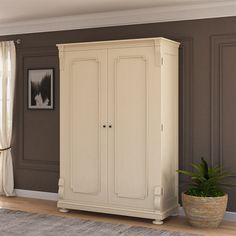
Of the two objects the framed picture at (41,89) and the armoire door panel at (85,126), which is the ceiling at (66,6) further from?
the framed picture at (41,89)

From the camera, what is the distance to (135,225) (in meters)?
5.16

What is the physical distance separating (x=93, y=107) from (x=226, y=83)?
1508mm

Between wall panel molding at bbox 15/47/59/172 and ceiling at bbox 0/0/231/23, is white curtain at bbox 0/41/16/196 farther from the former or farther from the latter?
ceiling at bbox 0/0/231/23

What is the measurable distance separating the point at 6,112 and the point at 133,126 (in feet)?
7.26

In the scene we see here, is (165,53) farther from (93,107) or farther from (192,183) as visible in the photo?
(192,183)

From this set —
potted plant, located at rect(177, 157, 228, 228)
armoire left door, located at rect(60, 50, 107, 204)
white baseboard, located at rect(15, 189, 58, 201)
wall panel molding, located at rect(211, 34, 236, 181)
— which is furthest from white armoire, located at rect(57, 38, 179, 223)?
white baseboard, located at rect(15, 189, 58, 201)

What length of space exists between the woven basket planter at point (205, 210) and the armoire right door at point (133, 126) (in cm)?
42

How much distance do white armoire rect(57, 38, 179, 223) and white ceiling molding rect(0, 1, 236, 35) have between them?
42cm

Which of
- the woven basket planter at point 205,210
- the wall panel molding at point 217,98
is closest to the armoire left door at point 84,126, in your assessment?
the woven basket planter at point 205,210

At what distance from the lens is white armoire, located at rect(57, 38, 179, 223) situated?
519 centimetres

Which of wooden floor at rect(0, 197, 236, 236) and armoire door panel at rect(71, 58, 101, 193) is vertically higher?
armoire door panel at rect(71, 58, 101, 193)

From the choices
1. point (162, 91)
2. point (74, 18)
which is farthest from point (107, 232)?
point (74, 18)

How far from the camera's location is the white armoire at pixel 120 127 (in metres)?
5.19

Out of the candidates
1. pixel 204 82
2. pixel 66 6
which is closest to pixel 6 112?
pixel 66 6
